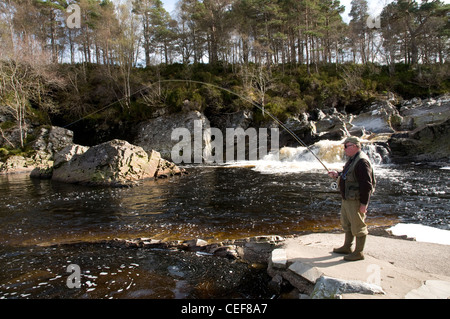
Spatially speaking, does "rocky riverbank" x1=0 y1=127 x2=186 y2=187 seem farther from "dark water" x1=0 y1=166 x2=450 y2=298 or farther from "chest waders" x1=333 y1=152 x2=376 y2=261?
"chest waders" x1=333 y1=152 x2=376 y2=261

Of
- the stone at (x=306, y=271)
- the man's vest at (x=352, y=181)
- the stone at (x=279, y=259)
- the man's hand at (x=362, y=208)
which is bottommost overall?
the stone at (x=279, y=259)

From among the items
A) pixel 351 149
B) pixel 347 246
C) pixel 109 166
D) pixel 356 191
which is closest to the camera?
pixel 356 191

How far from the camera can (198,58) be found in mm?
44469

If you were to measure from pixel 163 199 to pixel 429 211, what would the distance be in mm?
9432

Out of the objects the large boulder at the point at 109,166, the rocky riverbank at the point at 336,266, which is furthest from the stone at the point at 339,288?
the large boulder at the point at 109,166

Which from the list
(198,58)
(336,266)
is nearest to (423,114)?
(336,266)

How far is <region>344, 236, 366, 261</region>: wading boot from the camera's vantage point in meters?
4.15

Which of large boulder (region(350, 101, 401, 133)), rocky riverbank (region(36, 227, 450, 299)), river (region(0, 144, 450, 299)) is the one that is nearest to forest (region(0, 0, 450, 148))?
large boulder (region(350, 101, 401, 133))

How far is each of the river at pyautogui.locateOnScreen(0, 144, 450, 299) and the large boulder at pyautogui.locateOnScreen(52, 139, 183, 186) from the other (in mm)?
1102

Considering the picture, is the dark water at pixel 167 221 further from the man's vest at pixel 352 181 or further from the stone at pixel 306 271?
the man's vest at pixel 352 181

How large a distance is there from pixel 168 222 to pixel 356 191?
18.2ft

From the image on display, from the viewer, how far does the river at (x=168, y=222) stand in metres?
4.25

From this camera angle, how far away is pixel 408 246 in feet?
15.7

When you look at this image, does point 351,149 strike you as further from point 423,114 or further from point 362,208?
point 423,114
